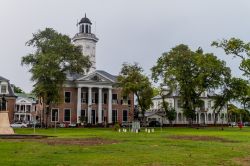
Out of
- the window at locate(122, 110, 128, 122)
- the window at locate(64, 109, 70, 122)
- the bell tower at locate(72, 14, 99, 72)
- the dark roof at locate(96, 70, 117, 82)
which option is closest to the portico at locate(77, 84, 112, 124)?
A: the window at locate(64, 109, 70, 122)

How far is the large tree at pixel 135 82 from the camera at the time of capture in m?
70.7

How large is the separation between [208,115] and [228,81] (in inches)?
1497

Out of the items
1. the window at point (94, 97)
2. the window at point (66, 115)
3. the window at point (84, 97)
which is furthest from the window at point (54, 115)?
the window at point (94, 97)

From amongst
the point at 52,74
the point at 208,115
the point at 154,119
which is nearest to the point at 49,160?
the point at 52,74

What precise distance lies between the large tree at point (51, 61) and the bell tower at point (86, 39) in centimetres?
2221

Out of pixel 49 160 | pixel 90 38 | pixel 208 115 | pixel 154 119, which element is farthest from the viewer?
pixel 208 115

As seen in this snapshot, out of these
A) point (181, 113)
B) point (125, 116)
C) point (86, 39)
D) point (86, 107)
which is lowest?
point (125, 116)

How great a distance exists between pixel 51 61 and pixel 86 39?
93.2 feet

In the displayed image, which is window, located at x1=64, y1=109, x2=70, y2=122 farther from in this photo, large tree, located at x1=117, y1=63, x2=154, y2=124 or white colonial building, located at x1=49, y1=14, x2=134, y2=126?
large tree, located at x1=117, y1=63, x2=154, y2=124

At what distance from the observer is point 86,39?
91.1 m

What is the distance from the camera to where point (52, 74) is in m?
64.4

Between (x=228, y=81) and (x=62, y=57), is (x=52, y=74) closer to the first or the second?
(x=62, y=57)

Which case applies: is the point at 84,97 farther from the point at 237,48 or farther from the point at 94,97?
the point at 237,48

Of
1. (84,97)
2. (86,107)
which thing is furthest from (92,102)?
(84,97)
